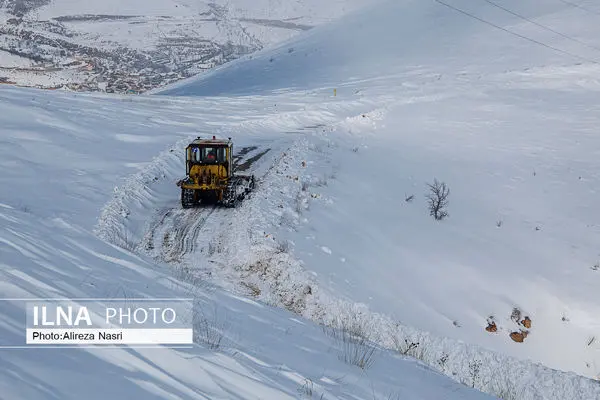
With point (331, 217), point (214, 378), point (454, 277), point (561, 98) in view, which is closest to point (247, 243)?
point (331, 217)

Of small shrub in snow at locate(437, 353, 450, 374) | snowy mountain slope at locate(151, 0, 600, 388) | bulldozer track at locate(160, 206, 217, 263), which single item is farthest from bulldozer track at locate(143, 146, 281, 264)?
small shrub in snow at locate(437, 353, 450, 374)

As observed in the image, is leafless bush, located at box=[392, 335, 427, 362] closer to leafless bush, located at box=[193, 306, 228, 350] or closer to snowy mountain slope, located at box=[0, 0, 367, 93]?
leafless bush, located at box=[193, 306, 228, 350]

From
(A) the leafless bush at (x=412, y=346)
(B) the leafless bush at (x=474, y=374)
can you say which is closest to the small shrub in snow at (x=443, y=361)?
(A) the leafless bush at (x=412, y=346)

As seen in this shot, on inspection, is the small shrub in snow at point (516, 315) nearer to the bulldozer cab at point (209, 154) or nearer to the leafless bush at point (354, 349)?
the leafless bush at point (354, 349)

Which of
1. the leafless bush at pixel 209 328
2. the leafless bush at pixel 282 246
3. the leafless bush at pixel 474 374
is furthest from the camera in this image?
the leafless bush at pixel 282 246

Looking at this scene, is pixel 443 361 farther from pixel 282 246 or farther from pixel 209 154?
pixel 209 154

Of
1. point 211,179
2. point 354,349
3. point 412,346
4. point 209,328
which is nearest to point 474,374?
point 412,346

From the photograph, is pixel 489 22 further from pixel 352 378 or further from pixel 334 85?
pixel 352 378
